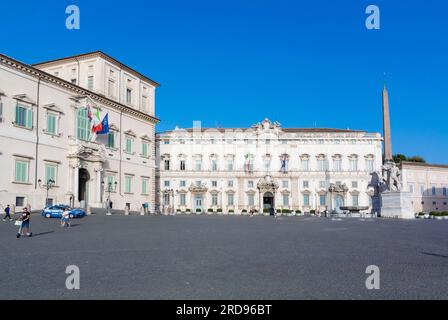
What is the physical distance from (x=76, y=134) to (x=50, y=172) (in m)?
4.63

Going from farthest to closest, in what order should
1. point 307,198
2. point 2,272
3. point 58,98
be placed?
1. point 307,198
2. point 58,98
3. point 2,272

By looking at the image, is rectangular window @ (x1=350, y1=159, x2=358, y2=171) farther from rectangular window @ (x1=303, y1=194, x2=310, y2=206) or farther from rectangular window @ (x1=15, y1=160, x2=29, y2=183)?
rectangular window @ (x1=15, y1=160, x2=29, y2=183)

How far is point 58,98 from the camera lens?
123 feet

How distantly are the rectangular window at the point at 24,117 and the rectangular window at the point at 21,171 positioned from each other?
2.83 m

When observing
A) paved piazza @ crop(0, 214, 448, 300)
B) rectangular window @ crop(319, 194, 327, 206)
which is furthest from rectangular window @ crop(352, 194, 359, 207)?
paved piazza @ crop(0, 214, 448, 300)

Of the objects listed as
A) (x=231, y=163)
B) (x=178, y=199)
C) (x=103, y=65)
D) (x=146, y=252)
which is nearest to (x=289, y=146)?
(x=231, y=163)

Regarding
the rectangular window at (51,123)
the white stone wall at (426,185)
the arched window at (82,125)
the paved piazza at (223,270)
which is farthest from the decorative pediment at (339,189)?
the paved piazza at (223,270)

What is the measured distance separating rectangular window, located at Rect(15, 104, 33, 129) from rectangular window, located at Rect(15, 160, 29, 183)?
2833mm

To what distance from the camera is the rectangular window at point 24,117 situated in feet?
108

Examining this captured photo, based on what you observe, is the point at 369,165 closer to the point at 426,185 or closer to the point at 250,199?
the point at 426,185

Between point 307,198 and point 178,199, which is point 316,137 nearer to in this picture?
point 307,198

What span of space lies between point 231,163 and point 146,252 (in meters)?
55.1

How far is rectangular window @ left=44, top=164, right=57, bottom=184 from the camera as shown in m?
35.7


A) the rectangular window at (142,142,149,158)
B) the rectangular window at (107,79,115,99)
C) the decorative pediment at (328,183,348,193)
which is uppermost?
the rectangular window at (107,79,115,99)
